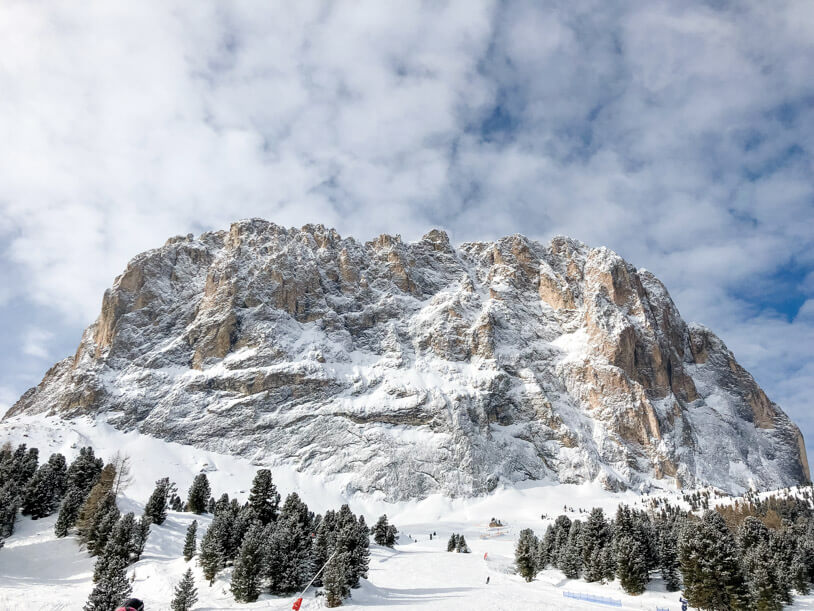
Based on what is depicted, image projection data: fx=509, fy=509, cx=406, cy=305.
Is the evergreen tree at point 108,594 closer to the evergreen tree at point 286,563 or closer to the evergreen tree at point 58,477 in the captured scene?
the evergreen tree at point 286,563

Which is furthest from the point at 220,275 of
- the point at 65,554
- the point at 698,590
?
the point at 698,590

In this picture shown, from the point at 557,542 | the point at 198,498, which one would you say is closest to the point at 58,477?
the point at 198,498

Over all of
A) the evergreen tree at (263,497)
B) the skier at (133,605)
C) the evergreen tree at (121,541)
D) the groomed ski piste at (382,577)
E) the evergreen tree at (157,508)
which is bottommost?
the groomed ski piste at (382,577)

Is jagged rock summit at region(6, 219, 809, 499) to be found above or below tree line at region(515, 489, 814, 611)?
above

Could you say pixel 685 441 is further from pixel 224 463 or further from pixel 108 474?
pixel 108 474

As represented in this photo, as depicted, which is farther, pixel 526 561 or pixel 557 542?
pixel 557 542

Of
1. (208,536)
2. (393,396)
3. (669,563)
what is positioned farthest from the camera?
(393,396)

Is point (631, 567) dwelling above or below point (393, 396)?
below

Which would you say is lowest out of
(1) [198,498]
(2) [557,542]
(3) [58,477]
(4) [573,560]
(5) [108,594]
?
(5) [108,594]

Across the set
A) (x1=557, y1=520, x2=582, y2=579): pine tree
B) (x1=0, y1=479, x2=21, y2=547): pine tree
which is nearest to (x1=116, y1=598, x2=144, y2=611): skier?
(x1=0, y1=479, x2=21, y2=547): pine tree

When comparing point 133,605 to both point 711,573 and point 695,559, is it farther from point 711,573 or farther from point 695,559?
point 711,573

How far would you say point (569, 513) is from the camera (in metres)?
130

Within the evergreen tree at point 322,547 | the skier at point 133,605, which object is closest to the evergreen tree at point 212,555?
the evergreen tree at point 322,547

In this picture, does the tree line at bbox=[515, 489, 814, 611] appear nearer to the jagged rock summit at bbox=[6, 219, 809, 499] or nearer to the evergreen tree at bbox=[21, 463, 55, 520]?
the evergreen tree at bbox=[21, 463, 55, 520]
